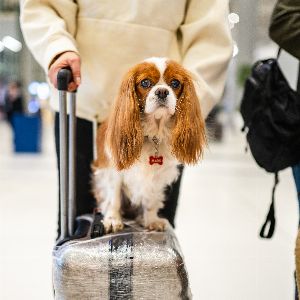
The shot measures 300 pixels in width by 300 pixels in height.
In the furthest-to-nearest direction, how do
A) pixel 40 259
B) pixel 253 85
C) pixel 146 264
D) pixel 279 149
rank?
pixel 40 259, pixel 253 85, pixel 279 149, pixel 146 264

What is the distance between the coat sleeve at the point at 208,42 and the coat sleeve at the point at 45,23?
0.41m

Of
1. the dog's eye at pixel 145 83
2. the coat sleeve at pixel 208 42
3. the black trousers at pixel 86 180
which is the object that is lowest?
the black trousers at pixel 86 180

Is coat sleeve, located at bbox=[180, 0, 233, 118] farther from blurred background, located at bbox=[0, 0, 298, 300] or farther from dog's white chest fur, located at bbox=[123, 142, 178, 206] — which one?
dog's white chest fur, located at bbox=[123, 142, 178, 206]

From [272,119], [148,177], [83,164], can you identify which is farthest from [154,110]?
[272,119]

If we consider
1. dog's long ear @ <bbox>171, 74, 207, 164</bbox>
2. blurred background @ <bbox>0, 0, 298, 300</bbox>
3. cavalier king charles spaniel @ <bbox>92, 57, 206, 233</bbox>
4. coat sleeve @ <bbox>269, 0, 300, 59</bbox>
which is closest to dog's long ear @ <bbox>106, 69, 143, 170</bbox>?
cavalier king charles spaniel @ <bbox>92, 57, 206, 233</bbox>

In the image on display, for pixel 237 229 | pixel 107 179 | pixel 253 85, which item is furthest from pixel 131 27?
pixel 237 229

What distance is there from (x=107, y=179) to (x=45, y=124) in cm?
1754

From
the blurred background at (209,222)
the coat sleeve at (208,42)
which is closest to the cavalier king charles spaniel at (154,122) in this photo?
the blurred background at (209,222)

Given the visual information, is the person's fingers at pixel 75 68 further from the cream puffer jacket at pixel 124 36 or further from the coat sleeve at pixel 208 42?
the coat sleeve at pixel 208 42

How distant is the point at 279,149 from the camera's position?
79.4 inches

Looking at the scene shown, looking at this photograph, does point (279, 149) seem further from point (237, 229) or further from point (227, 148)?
point (227, 148)

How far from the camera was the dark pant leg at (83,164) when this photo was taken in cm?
191

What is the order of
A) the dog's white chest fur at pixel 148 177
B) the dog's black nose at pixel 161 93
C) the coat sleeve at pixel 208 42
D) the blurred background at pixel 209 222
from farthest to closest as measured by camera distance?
the blurred background at pixel 209 222, the coat sleeve at pixel 208 42, the dog's white chest fur at pixel 148 177, the dog's black nose at pixel 161 93

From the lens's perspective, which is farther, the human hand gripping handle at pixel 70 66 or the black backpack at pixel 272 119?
the black backpack at pixel 272 119
